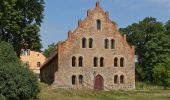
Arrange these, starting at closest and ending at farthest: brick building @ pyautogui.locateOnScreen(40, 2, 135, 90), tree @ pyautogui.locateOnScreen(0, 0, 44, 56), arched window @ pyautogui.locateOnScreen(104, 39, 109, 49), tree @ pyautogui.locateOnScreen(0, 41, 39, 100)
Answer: tree @ pyautogui.locateOnScreen(0, 41, 39, 100)
tree @ pyautogui.locateOnScreen(0, 0, 44, 56)
brick building @ pyautogui.locateOnScreen(40, 2, 135, 90)
arched window @ pyautogui.locateOnScreen(104, 39, 109, 49)

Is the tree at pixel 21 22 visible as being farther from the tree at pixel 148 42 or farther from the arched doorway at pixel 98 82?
the tree at pixel 148 42

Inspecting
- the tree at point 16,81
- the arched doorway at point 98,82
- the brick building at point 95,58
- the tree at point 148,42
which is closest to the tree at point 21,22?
the brick building at point 95,58

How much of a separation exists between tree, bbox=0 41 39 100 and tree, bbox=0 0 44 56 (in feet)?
50.2

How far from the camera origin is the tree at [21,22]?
177 ft

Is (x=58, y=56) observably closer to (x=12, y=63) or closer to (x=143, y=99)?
(x=143, y=99)

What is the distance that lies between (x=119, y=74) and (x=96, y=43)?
217 inches

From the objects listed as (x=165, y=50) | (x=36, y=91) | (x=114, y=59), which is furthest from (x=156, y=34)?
(x=36, y=91)

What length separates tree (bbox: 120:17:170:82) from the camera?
98.2 meters

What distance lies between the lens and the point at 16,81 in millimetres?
35844

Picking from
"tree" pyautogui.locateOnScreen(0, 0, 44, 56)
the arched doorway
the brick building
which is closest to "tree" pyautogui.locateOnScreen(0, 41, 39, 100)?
"tree" pyautogui.locateOnScreen(0, 0, 44, 56)

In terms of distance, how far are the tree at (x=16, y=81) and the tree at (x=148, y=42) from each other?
59850 millimetres

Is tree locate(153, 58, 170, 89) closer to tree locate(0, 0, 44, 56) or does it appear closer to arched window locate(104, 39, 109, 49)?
arched window locate(104, 39, 109, 49)

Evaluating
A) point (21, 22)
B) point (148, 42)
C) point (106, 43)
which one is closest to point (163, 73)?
point (106, 43)

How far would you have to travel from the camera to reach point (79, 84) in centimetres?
7069
